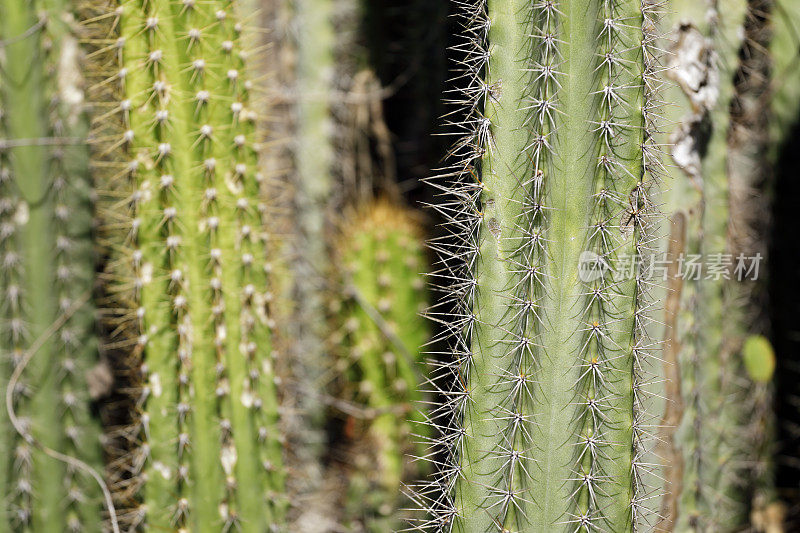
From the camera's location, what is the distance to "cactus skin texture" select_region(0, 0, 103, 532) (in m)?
2.01

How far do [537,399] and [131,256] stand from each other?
1.03 m

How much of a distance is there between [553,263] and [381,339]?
3.66ft

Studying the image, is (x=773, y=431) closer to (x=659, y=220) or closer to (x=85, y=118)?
(x=659, y=220)

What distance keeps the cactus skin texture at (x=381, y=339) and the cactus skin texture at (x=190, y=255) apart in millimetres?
639

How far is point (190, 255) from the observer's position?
1782 mm

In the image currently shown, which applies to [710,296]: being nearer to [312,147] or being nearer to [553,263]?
[553,263]

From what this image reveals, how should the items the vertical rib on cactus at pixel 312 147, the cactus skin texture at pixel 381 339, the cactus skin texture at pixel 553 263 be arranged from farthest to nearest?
1. the vertical rib on cactus at pixel 312 147
2. the cactus skin texture at pixel 381 339
3. the cactus skin texture at pixel 553 263

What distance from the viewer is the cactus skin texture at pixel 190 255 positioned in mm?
1736

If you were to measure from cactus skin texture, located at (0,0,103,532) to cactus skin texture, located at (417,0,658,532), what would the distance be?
3.95 feet

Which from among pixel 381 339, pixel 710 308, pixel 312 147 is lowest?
pixel 381 339
